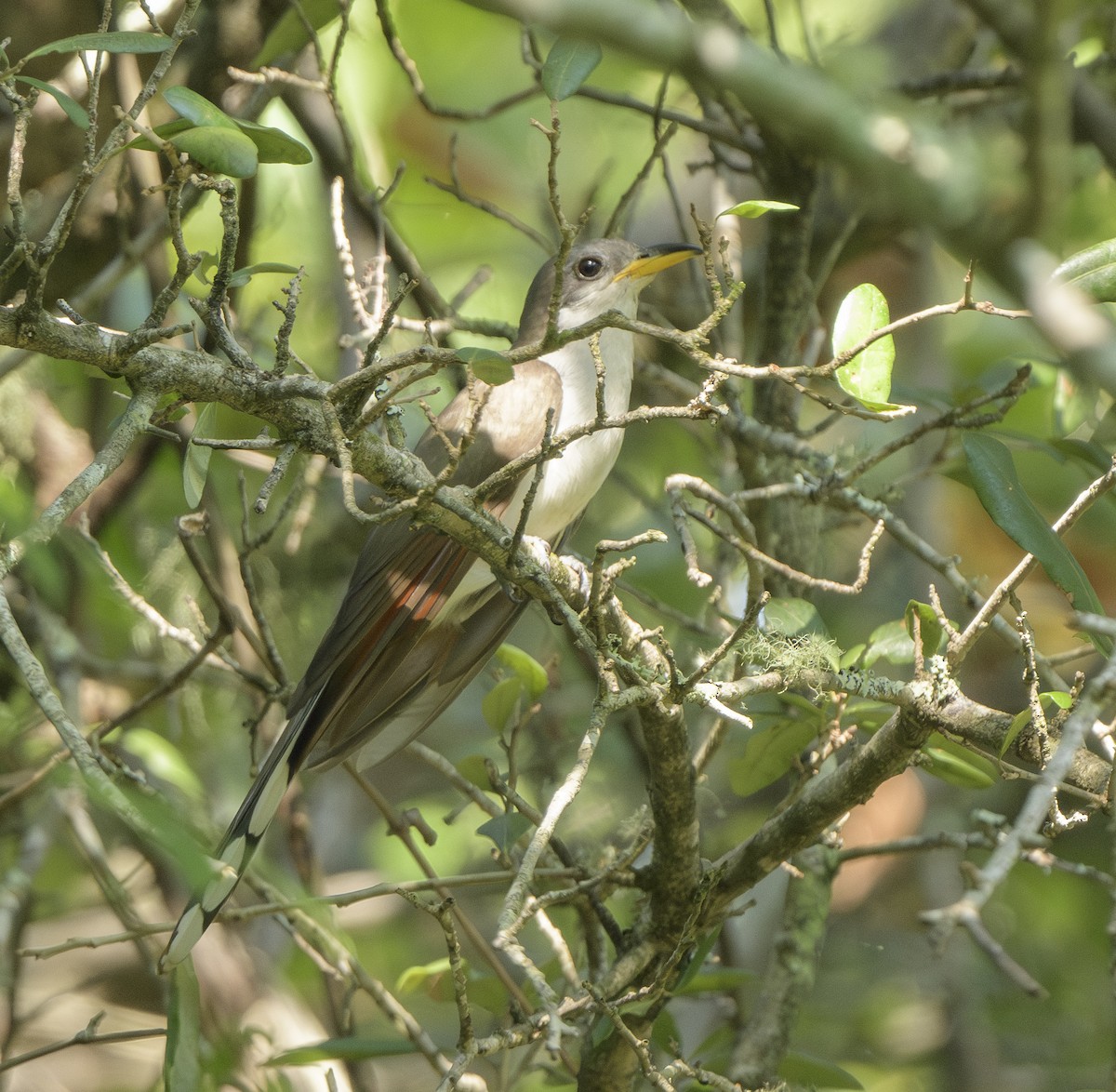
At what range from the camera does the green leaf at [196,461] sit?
2.03 m

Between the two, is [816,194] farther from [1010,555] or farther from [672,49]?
[672,49]

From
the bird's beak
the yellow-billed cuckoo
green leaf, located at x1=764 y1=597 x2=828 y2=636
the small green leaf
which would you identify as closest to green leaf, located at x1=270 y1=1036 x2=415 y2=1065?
the small green leaf

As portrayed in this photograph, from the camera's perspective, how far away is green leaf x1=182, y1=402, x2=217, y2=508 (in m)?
2.03

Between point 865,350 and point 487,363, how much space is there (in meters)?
0.76

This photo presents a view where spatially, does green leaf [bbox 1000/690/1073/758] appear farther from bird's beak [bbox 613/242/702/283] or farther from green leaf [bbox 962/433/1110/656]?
bird's beak [bbox 613/242/702/283]

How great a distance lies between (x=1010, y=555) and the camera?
17.6ft

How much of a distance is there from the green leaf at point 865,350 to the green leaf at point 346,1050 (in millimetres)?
1707

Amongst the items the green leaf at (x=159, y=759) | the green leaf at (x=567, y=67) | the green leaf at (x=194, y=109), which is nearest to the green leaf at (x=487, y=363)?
the green leaf at (x=194, y=109)

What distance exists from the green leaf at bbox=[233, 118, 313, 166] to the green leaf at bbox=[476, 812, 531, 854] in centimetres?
143

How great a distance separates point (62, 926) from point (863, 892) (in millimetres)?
3234

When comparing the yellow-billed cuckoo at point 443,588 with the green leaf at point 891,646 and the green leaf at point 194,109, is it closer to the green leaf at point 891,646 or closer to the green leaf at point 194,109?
the green leaf at point 891,646

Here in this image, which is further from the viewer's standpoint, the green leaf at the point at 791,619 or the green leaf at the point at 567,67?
the green leaf at the point at 791,619

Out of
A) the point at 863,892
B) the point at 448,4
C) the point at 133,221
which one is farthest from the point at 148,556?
the point at 863,892

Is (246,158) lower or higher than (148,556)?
lower
